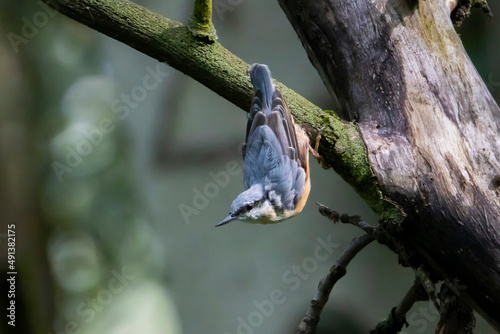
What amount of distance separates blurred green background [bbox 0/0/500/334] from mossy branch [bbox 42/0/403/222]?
2566 millimetres

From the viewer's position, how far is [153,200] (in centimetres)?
→ 459

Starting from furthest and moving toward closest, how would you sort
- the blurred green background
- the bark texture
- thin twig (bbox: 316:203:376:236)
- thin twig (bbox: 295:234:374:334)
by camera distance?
the blurred green background < thin twig (bbox: 295:234:374:334) < thin twig (bbox: 316:203:376:236) < the bark texture

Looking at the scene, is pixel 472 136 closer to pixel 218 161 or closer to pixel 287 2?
pixel 287 2

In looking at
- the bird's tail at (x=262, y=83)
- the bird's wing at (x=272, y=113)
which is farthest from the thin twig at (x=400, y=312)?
the bird's tail at (x=262, y=83)

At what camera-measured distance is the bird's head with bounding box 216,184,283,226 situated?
6.17 feet

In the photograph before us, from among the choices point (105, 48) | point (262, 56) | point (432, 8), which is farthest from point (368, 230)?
point (105, 48)

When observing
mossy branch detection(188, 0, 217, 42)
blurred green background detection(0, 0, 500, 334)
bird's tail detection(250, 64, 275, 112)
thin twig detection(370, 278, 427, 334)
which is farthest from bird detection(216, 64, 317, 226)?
blurred green background detection(0, 0, 500, 334)

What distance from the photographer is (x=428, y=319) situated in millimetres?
3939

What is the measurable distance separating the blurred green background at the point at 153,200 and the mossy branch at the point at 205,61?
2.57m

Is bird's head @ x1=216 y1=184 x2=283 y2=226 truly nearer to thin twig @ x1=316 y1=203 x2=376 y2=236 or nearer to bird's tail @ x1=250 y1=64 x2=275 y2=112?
thin twig @ x1=316 y1=203 x2=376 y2=236

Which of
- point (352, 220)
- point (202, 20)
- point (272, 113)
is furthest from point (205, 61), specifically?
point (352, 220)

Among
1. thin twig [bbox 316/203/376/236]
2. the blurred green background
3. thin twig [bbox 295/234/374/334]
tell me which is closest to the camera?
thin twig [bbox 316/203/376/236]

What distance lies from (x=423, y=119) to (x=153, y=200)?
3248 millimetres

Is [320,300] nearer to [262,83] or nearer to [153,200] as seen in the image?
[262,83]
